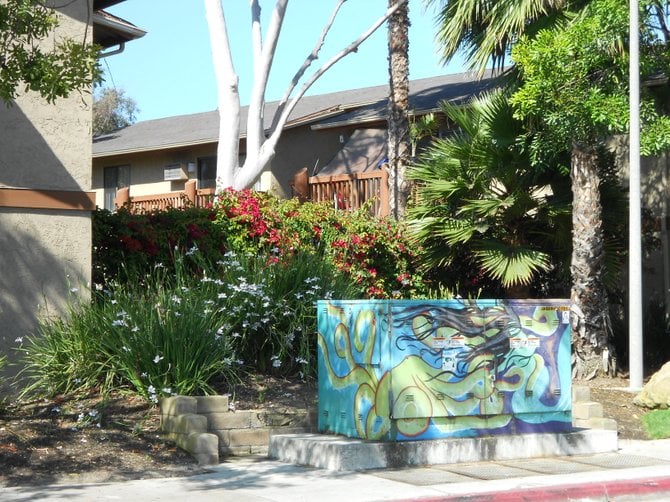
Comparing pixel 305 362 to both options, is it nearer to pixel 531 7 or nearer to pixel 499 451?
pixel 499 451

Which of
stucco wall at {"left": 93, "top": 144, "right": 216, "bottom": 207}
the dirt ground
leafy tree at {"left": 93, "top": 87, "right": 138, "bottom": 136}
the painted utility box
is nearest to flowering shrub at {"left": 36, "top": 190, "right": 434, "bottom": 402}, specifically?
the dirt ground

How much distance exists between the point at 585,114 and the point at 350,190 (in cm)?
589

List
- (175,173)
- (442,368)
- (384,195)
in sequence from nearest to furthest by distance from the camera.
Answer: (442,368)
(384,195)
(175,173)

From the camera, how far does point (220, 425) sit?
34.6ft

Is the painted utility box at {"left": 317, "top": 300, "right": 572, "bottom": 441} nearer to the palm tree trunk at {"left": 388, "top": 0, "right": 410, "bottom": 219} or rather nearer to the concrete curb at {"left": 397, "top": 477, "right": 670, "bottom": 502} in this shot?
the concrete curb at {"left": 397, "top": 477, "right": 670, "bottom": 502}

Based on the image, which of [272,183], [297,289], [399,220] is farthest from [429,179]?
[272,183]

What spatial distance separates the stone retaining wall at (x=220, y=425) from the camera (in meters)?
9.88

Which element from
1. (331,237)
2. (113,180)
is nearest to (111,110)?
(113,180)

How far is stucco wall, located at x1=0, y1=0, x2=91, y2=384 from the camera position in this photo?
1148 centimetres

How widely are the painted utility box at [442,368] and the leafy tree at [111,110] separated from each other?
4654 cm

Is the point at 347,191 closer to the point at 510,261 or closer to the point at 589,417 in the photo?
the point at 510,261

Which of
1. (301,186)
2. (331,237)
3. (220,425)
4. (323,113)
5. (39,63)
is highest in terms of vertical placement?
(323,113)

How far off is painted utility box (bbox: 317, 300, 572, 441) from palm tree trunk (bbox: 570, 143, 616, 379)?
4250 mm

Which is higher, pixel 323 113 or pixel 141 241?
pixel 323 113
